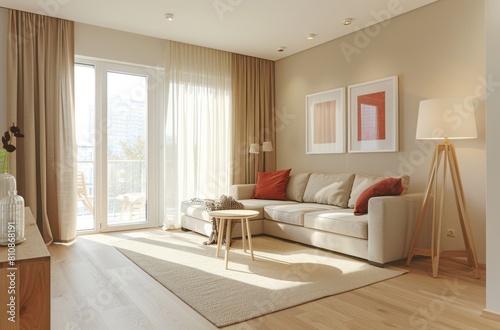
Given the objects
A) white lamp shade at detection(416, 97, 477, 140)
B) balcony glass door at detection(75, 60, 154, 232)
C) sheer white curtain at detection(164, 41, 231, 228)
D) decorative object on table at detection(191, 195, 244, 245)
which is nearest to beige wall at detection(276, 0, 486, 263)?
white lamp shade at detection(416, 97, 477, 140)

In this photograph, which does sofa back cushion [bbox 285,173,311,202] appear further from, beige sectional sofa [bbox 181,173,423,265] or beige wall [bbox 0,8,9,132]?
beige wall [bbox 0,8,9,132]

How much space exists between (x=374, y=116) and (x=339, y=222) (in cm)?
164

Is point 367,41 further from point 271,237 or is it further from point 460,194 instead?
point 271,237

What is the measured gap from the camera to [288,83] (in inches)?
236

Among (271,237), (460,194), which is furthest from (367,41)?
(271,237)

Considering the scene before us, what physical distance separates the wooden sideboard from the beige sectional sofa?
2.82 meters

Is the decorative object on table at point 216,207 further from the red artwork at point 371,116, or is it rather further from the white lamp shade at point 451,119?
the white lamp shade at point 451,119

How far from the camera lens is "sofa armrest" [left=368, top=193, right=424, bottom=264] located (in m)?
3.27

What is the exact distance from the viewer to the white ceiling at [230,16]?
3.97 metres

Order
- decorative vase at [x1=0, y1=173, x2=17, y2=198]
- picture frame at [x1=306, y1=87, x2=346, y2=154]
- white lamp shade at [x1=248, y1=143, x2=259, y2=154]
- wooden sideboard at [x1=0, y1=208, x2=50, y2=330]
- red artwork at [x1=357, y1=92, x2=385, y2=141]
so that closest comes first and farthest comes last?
wooden sideboard at [x1=0, y1=208, x2=50, y2=330]
decorative vase at [x1=0, y1=173, x2=17, y2=198]
red artwork at [x1=357, y1=92, x2=385, y2=141]
picture frame at [x1=306, y1=87, x2=346, y2=154]
white lamp shade at [x1=248, y1=143, x2=259, y2=154]

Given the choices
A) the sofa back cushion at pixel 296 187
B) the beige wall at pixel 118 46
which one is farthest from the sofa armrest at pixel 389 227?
the beige wall at pixel 118 46

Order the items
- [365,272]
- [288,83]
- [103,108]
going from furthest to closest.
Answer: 1. [288,83]
2. [103,108]
3. [365,272]

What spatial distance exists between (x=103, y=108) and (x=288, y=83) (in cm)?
296

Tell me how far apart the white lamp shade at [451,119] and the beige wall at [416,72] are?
340mm
